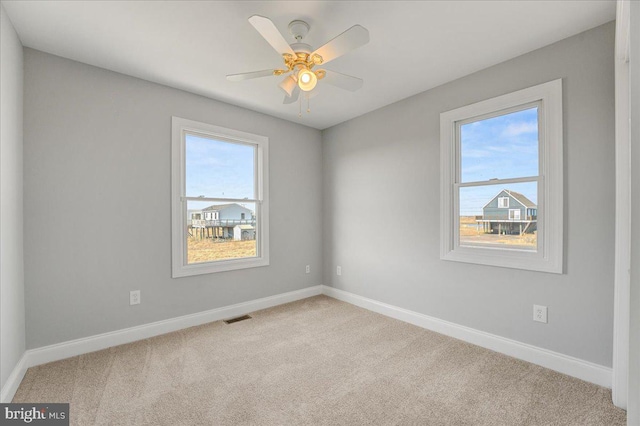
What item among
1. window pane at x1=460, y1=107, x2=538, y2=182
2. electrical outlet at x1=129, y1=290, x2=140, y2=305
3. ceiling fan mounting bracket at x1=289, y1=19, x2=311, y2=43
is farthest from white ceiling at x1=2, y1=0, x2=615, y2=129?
electrical outlet at x1=129, y1=290, x2=140, y2=305

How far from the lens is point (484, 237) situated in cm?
284

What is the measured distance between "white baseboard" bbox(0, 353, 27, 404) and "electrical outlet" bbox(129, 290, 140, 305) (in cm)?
78

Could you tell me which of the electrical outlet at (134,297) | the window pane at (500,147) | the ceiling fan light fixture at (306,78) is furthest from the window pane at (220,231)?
the window pane at (500,147)

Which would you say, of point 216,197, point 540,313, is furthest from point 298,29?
point 540,313

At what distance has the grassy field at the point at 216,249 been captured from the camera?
332 cm

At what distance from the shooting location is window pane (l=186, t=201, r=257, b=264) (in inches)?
131

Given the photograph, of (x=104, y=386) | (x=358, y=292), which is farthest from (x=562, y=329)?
(x=104, y=386)

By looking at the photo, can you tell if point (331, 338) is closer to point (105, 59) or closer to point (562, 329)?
point (562, 329)

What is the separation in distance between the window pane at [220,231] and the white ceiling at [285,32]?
139 centimetres

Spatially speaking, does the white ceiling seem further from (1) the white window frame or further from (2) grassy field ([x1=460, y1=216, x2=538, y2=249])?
(2) grassy field ([x1=460, y1=216, x2=538, y2=249])

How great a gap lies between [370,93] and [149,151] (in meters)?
2.40

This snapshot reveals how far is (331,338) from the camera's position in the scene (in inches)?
116

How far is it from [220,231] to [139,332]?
4.23 feet

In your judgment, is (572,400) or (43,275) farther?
(43,275)
